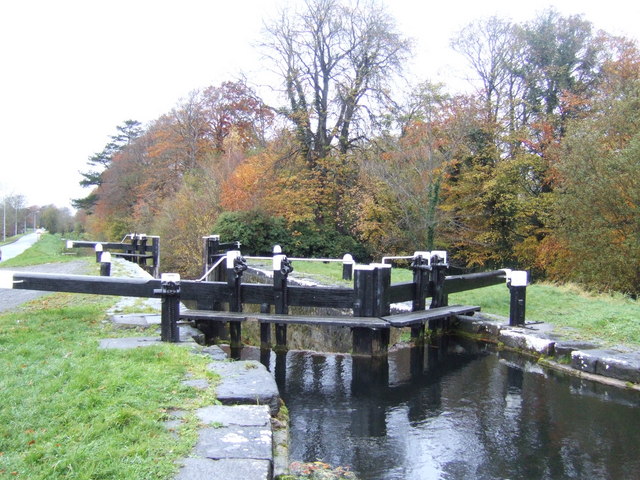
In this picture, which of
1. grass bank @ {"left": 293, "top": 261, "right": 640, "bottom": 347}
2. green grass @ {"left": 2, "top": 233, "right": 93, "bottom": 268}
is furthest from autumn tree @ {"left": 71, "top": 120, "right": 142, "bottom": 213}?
grass bank @ {"left": 293, "top": 261, "right": 640, "bottom": 347}

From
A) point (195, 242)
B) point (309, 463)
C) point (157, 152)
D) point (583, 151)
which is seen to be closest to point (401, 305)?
point (309, 463)

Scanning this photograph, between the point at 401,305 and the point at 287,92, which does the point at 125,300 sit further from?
the point at 287,92

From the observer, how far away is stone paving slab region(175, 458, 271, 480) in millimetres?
2542

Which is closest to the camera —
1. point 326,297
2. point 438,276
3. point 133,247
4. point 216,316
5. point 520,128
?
point 216,316

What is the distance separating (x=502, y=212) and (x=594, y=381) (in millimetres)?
15466

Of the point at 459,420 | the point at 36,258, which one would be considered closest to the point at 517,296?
the point at 459,420

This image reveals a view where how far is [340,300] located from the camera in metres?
6.61

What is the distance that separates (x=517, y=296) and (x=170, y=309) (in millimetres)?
4318

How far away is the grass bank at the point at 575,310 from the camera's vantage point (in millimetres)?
6445

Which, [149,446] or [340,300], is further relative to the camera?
[340,300]

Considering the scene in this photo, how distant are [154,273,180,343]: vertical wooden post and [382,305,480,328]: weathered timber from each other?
7.89ft

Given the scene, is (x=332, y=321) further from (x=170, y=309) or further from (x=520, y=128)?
(x=520, y=128)

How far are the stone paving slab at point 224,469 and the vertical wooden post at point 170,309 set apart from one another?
309 cm

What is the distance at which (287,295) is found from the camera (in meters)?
6.74
